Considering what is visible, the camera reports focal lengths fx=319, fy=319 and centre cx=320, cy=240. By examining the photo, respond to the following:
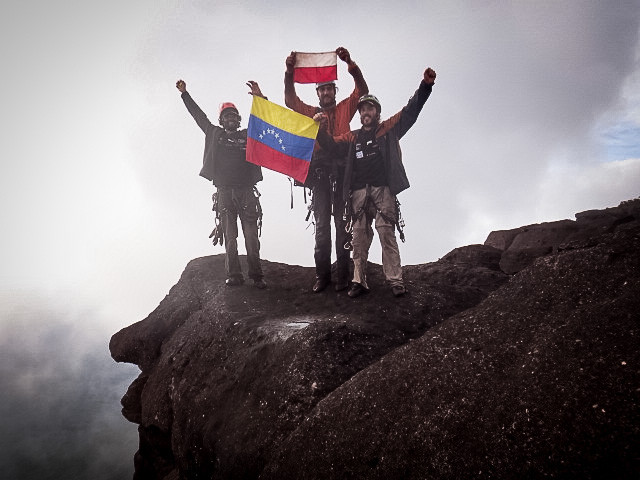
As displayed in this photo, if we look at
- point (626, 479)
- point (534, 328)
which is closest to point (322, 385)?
point (534, 328)

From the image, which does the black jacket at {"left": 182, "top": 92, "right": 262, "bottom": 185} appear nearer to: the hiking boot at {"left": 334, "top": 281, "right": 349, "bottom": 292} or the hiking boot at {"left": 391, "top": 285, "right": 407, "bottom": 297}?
the hiking boot at {"left": 334, "top": 281, "right": 349, "bottom": 292}

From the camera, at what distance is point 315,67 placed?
7109mm

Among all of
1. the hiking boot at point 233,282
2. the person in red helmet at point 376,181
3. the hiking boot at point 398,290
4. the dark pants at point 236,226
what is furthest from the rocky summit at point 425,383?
the dark pants at point 236,226

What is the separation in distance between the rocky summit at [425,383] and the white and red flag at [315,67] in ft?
15.7

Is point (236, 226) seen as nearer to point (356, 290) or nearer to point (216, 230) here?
point (216, 230)

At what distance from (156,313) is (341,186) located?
5957 millimetres

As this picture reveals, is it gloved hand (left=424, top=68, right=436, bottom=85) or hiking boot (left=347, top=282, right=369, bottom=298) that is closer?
gloved hand (left=424, top=68, right=436, bottom=85)

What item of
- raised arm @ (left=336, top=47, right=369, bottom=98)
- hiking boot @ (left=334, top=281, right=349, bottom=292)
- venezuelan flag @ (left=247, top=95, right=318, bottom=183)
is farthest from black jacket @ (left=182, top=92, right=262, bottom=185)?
hiking boot @ (left=334, top=281, right=349, bottom=292)

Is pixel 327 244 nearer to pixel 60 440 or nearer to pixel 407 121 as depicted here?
pixel 407 121

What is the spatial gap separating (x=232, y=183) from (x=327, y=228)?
2.77 metres

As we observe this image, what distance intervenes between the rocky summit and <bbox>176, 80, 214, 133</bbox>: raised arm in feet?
14.3

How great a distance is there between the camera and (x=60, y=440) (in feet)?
506

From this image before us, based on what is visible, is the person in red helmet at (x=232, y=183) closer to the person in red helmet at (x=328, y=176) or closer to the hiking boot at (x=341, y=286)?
the person in red helmet at (x=328, y=176)

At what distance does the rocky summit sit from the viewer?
2156 mm
